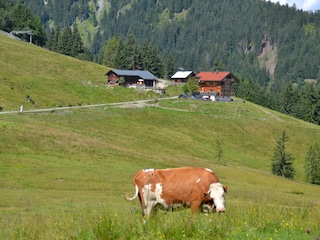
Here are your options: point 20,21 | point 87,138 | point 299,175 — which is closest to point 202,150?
point 299,175

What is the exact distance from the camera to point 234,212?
14703 mm

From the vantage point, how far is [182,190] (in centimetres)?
1484

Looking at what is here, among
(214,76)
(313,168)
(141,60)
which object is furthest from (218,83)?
(313,168)

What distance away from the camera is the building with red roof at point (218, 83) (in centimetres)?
14938

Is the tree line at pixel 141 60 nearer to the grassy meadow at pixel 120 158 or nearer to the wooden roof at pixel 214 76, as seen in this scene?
the wooden roof at pixel 214 76

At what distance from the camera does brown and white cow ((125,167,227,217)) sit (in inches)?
579

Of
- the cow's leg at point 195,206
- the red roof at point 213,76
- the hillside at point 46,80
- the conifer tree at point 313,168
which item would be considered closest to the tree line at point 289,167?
the conifer tree at point 313,168

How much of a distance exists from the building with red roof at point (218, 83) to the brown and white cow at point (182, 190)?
441 ft

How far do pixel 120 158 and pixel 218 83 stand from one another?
330 feet

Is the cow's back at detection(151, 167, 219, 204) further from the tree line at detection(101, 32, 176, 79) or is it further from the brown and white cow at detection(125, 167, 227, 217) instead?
the tree line at detection(101, 32, 176, 79)

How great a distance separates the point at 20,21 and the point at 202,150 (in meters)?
107

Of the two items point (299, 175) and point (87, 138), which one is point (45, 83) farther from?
point (299, 175)

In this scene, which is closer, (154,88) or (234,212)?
(234,212)

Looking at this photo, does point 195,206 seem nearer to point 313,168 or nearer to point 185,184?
point 185,184
